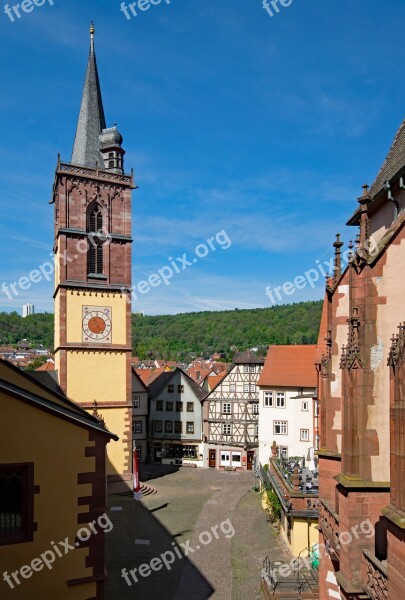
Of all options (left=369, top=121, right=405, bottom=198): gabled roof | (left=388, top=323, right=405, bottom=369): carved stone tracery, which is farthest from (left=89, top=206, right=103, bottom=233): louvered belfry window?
(left=388, top=323, right=405, bottom=369): carved stone tracery

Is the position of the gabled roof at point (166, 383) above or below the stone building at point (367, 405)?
below

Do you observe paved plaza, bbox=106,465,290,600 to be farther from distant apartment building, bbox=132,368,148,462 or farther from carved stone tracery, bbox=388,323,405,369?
carved stone tracery, bbox=388,323,405,369

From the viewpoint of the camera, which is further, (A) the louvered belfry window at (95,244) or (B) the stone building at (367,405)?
(A) the louvered belfry window at (95,244)

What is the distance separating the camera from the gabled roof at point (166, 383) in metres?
44.2

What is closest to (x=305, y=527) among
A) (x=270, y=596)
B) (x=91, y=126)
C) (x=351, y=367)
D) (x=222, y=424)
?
(x=270, y=596)

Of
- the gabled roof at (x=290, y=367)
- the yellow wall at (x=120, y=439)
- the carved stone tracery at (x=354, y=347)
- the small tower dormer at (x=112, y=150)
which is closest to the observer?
the carved stone tracery at (x=354, y=347)

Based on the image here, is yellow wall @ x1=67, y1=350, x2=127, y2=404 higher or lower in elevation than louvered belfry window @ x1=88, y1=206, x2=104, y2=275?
lower

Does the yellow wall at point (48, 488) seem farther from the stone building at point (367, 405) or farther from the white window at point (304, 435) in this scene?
the white window at point (304, 435)

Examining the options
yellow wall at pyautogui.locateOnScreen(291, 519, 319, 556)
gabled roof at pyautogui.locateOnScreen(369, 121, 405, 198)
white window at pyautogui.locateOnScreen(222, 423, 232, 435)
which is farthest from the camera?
white window at pyautogui.locateOnScreen(222, 423, 232, 435)

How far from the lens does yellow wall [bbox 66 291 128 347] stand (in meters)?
29.1

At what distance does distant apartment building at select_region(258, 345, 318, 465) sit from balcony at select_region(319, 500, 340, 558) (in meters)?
21.8

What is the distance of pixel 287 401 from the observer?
3503 cm

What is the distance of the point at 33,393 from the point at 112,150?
81.3 ft

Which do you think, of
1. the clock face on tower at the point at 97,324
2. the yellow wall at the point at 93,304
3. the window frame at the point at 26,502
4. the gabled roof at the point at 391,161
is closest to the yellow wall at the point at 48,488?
the window frame at the point at 26,502
